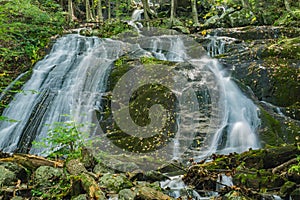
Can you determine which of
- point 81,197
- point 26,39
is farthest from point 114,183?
point 26,39

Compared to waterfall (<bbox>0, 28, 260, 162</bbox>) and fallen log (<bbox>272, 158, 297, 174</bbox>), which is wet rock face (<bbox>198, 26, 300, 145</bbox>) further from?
fallen log (<bbox>272, 158, 297, 174</bbox>)

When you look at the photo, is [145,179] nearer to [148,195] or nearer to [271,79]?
[148,195]

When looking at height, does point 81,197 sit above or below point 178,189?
above

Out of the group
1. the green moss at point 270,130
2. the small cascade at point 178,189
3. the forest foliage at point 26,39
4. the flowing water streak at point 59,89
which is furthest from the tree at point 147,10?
the small cascade at point 178,189

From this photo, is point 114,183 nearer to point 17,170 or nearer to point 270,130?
point 17,170

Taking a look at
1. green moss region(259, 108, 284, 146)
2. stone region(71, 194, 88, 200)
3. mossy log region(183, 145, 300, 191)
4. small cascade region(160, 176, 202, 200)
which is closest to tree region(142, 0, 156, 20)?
green moss region(259, 108, 284, 146)

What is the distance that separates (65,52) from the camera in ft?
41.1

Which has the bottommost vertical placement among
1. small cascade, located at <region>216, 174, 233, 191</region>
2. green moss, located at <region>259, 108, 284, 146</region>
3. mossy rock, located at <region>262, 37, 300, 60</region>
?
small cascade, located at <region>216, 174, 233, 191</region>

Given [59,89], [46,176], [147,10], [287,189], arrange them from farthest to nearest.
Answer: [147,10], [59,89], [46,176], [287,189]

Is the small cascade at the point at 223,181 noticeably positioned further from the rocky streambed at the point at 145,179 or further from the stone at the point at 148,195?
the stone at the point at 148,195

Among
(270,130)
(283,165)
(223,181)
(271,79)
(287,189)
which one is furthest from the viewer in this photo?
(271,79)

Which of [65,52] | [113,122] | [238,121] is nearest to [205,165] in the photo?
[238,121]

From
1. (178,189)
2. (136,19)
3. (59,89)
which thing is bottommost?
(178,189)

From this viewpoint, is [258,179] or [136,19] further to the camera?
[136,19]
